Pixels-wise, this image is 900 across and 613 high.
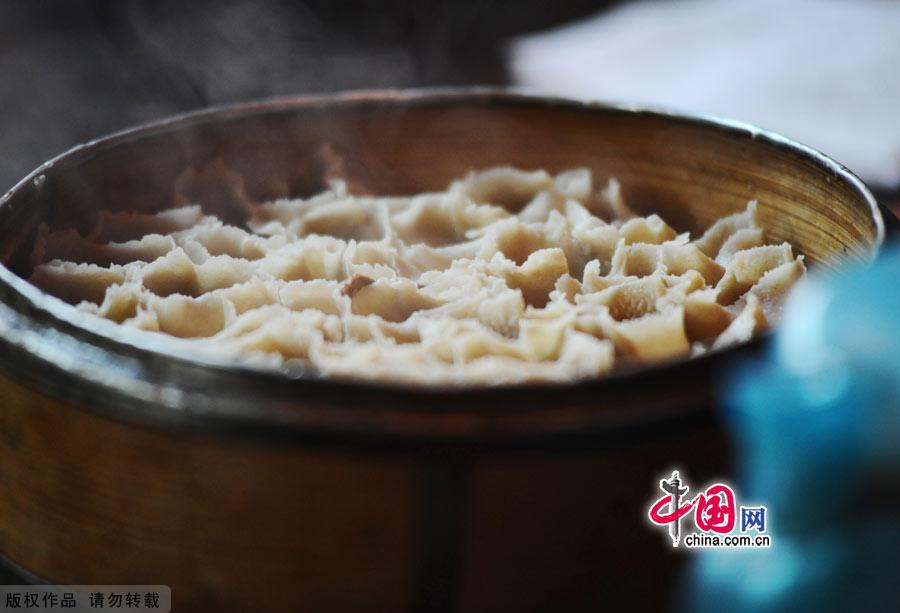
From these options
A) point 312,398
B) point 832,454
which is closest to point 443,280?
point 312,398

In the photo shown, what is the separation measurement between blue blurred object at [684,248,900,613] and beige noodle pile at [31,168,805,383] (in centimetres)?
41

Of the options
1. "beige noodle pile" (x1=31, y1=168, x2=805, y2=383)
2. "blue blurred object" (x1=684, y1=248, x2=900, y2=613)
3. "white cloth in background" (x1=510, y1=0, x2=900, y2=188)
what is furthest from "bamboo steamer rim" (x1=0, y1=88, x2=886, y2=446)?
"white cloth in background" (x1=510, y1=0, x2=900, y2=188)

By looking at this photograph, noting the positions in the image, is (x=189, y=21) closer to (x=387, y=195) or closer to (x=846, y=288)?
(x=387, y=195)

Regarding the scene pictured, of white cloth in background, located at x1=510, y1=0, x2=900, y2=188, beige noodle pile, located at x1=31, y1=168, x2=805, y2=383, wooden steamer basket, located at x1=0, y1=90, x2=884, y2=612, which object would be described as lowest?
wooden steamer basket, located at x1=0, y1=90, x2=884, y2=612

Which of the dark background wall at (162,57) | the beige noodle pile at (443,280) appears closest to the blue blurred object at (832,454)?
the beige noodle pile at (443,280)

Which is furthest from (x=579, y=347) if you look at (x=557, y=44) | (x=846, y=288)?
(x=557, y=44)

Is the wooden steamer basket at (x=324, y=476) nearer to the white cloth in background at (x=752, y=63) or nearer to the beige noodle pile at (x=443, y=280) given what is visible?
the beige noodle pile at (x=443, y=280)

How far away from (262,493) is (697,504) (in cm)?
75

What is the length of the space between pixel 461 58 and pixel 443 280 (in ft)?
19.2

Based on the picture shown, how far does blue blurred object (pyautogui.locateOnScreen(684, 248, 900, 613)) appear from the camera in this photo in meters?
1.43

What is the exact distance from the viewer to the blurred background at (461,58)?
17.9 ft

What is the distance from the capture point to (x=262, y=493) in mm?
1515

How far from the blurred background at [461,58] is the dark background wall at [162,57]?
0.03 feet

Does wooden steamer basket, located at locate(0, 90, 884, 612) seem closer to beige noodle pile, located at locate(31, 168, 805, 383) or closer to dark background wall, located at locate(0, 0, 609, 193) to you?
beige noodle pile, located at locate(31, 168, 805, 383)
